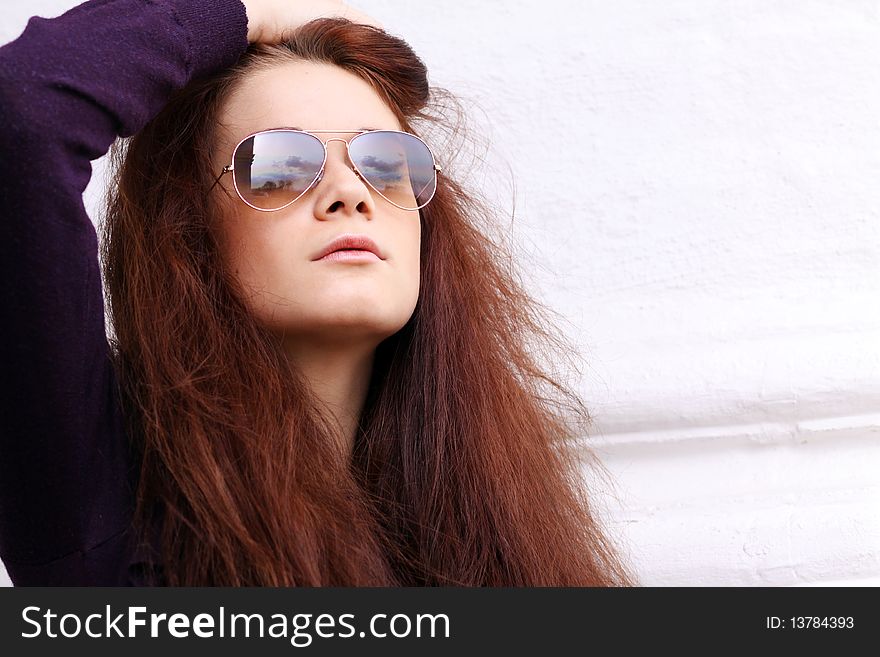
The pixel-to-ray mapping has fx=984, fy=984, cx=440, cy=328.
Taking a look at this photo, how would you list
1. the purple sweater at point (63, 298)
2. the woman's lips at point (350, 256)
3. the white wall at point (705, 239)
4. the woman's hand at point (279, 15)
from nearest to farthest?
the purple sweater at point (63, 298) → the woman's lips at point (350, 256) → the woman's hand at point (279, 15) → the white wall at point (705, 239)

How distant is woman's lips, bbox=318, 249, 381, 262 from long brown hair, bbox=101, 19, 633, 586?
0.41ft

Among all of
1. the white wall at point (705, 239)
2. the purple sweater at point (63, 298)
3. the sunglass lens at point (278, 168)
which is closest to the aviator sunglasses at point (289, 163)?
the sunglass lens at point (278, 168)

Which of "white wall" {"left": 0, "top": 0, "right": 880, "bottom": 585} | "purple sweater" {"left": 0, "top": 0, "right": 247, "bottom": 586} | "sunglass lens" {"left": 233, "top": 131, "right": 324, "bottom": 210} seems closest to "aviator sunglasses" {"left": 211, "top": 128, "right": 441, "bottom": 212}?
"sunglass lens" {"left": 233, "top": 131, "right": 324, "bottom": 210}

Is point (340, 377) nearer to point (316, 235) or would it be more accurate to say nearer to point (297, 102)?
point (316, 235)

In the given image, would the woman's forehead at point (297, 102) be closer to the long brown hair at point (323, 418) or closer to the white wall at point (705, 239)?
the long brown hair at point (323, 418)

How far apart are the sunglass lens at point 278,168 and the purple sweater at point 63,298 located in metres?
0.14

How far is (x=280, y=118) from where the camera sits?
1231 millimetres

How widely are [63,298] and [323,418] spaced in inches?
15.0

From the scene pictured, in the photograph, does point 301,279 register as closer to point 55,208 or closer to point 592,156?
point 55,208

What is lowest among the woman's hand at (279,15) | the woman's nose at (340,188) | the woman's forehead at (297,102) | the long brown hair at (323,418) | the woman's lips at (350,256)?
the long brown hair at (323,418)

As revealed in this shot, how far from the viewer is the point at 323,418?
1.23 m

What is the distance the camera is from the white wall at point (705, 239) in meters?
1.68

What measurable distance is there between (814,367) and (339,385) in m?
0.89

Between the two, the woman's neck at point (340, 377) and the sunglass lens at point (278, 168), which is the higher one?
the sunglass lens at point (278, 168)
